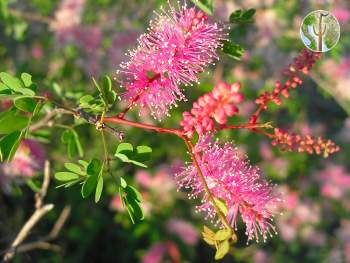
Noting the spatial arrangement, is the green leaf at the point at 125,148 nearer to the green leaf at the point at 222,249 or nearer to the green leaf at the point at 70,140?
the green leaf at the point at 222,249

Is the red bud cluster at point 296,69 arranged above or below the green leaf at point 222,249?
above

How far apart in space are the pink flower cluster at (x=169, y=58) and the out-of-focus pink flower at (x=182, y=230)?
2025mm

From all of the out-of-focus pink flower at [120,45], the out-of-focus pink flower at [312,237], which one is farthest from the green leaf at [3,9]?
the out-of-focus pink flower at [312,237]

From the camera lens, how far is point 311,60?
1552 mm

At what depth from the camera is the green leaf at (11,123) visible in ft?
4.83

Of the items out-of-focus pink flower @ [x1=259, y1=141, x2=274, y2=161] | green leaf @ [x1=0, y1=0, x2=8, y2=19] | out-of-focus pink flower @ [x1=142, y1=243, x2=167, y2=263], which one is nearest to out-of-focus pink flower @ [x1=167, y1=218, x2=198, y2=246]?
out-of-focus pink flower @ [x1=142, y1=243, x2=167, y2=263]

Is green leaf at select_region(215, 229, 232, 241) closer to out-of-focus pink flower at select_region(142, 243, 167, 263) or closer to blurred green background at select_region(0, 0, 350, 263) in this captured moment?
blurred green background at select_region(0, 0, 350, 263)

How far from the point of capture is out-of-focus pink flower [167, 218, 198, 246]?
348 cm

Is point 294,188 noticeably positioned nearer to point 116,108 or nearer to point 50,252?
point 116,108

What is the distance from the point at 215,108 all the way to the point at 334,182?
3.20 meters

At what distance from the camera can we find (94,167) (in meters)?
1.44

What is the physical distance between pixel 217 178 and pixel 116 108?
8.50 feet
